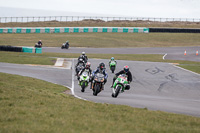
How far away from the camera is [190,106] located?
15.8 meters

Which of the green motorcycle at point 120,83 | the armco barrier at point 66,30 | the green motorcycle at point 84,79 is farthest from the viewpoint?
the armco barrier at point 66,30

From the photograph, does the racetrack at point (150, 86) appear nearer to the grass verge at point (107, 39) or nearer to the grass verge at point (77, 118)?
the grass verge at point (77, 118)

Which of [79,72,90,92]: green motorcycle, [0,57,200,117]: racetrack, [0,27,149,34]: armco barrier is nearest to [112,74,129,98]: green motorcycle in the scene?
[0,57,200,117]: racetrack

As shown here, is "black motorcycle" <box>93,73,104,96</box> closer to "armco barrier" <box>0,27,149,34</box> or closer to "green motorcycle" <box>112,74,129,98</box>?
"green motorcycle" <box>112,74,129,98</box>

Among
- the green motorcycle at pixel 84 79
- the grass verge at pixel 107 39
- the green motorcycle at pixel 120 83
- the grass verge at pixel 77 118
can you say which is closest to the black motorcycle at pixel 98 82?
the green motorcycle at pixel 120 83

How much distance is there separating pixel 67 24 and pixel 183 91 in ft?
233

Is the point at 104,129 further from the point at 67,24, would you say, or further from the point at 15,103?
the point at 67,24

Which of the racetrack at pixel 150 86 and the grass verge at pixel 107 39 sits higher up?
the grass verge at pixel 107 39

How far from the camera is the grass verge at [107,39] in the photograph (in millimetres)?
61812

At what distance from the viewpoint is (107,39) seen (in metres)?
68.1

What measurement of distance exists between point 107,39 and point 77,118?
58.4 metres

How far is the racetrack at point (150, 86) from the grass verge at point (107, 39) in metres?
28.7

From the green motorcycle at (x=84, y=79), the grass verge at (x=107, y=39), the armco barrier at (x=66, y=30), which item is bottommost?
the green motorcycle at (x=84, y=79)

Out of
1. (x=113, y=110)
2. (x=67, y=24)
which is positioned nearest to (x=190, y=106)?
(x=113, y=110)
